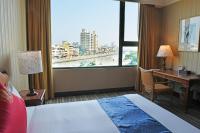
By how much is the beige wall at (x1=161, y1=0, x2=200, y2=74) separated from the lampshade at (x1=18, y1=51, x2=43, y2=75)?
10.5ft

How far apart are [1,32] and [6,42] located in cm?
22

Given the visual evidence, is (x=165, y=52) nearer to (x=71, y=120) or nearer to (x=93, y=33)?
(x=93, y=33)

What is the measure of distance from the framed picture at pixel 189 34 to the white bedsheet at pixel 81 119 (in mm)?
2375

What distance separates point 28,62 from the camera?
248 cm

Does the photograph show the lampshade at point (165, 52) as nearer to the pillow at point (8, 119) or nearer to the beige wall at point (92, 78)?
the beige wall at point (92, 78)

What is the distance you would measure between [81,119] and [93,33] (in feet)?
Answer: 10.1

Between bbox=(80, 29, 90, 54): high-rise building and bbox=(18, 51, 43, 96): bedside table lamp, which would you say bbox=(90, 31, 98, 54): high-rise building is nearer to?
bbox=(80, 29, 90, 54): high-rise building

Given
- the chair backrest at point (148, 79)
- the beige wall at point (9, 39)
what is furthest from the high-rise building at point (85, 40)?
the beige wall at point (9, 39)

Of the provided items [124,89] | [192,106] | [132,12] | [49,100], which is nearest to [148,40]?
[132,12]

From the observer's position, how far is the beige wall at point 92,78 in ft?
13.9

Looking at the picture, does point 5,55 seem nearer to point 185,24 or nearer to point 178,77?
point 178,77

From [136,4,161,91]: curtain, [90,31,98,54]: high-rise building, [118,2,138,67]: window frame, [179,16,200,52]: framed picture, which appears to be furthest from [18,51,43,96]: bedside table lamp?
[179,16,200,52]: framed picture

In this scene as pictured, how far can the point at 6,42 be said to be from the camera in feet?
7.70

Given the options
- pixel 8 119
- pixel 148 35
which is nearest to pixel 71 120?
pixel 8 119
